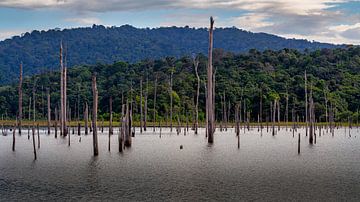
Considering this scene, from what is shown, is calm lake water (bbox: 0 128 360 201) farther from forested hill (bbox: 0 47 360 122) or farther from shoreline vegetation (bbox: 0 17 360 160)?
forested hill (bbox: 0 47 360 122)

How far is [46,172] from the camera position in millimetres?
27281

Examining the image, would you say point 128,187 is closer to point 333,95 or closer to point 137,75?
point 333,95

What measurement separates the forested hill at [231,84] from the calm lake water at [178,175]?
157 feet

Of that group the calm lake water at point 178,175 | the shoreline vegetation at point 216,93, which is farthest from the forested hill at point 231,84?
the calm lake water at point 178,175

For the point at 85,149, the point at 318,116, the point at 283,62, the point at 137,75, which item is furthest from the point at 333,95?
the point at 85,149

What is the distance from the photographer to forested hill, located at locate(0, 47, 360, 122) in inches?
3580

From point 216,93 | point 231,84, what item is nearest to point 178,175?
point 216,93

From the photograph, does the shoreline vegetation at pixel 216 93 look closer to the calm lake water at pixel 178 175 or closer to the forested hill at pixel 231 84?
the forested hill at pixel 231 84

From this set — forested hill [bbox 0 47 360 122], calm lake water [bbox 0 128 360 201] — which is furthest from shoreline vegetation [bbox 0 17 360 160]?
calm lake water [bbox 0 128 360 201]

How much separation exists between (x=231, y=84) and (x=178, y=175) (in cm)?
7027

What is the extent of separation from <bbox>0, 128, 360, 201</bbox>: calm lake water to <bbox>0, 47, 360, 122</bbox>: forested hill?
47.8 meters

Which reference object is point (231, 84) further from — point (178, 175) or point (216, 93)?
point (178, 175)

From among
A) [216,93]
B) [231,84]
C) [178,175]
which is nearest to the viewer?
[178,175]

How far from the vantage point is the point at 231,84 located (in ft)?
314
